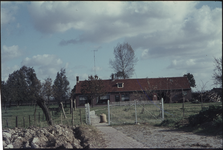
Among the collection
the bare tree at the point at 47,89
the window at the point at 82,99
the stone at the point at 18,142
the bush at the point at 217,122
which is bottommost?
the stone at the point at 18,142

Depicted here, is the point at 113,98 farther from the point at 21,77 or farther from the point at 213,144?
the point at 213,144

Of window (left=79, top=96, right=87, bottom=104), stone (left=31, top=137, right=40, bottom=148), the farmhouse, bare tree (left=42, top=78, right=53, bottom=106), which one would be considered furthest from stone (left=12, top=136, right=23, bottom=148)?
window (left=79, top=96, right=87, bottom=104)

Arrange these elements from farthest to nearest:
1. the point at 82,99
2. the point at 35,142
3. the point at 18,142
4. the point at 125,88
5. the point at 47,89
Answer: the point at 125,88, the point at 82,99, the point at 47,89, the point at 18,142, the point at 35,142

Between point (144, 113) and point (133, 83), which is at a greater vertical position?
point (133, 83)

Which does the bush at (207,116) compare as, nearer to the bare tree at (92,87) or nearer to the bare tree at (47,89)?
the bare tree at (47,89)

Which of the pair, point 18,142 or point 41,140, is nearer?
point 18,142

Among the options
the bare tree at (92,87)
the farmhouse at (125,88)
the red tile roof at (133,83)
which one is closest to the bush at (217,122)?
the bare tree at (92,87)

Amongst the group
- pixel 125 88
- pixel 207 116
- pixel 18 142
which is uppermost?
pixel 125 88

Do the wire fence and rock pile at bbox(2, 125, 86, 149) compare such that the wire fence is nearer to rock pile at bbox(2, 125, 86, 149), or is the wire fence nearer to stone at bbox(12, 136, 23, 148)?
rock pile at bbox(2, 125, 86, 149)

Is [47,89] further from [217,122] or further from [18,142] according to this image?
[217,122]

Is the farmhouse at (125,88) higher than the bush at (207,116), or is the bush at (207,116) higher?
the farmhouse at (125,88)

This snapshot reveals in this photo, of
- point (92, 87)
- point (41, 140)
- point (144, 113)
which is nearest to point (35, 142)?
point (41, 140)

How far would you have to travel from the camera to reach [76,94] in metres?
44.3

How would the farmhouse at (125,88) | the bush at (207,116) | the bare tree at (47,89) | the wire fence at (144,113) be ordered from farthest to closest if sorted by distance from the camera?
the farmhouse at (125,88) < the bare tree at (47,89) < the wire fence at (144,113) < the bush at (207,116)
